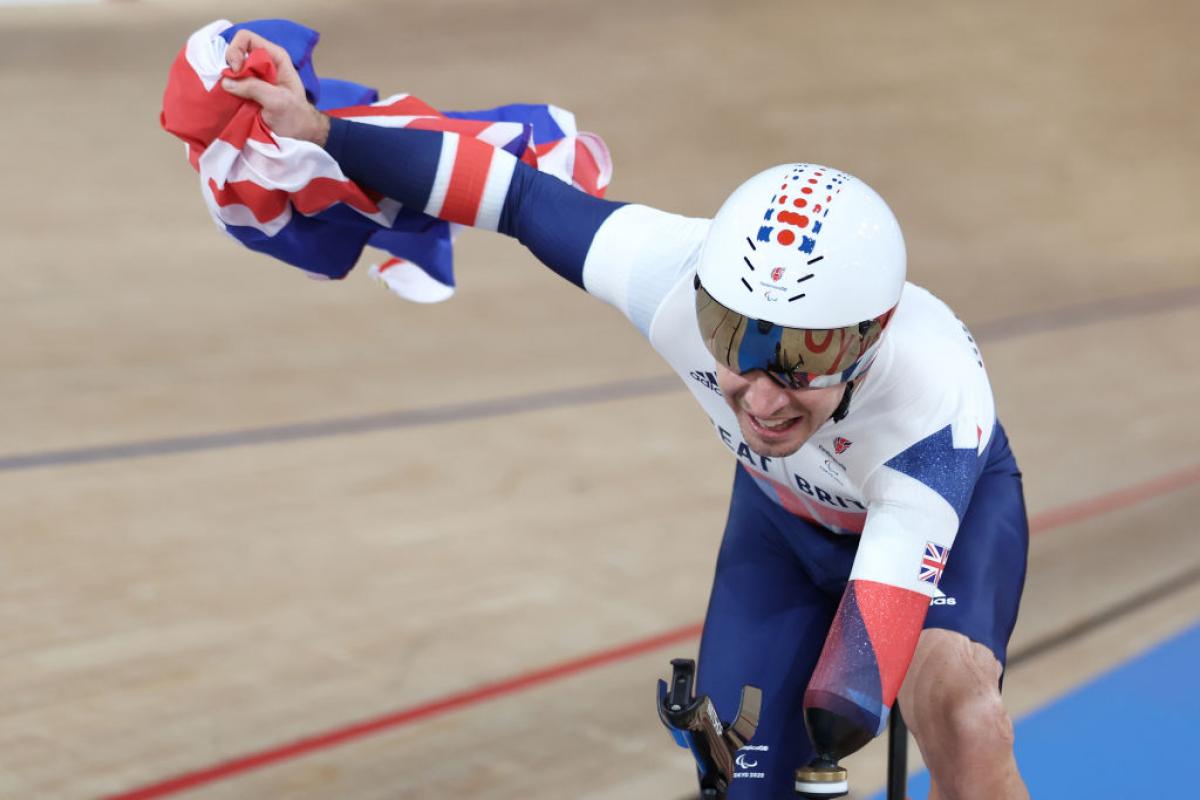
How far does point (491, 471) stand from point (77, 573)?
126 centimetres

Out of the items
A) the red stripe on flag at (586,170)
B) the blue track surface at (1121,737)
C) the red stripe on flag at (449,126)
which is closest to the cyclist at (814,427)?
the red stripe on flag at (449,126)

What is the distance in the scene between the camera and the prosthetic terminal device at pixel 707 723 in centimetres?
147

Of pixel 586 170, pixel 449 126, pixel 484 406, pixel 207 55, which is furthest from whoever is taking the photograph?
pixel 484 406

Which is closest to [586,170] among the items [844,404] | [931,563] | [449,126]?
[449,126]

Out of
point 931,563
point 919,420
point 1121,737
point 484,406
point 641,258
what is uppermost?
point 641,258

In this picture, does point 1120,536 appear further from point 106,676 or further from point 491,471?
point 106,676

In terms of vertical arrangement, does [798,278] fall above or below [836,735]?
above

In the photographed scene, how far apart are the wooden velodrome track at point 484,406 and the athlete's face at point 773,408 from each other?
1.37 metres

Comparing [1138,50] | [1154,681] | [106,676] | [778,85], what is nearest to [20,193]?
[106,676]

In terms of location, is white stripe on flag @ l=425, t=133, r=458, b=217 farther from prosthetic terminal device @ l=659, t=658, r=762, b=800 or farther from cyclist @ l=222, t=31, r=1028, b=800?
prosthetic terminal device @ l=659, t=658, r=762, b=800

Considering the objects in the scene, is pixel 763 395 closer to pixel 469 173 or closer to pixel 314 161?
pixel 469 173

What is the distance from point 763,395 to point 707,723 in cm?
37

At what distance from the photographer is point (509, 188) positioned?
1978mm

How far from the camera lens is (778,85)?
7766 mm
